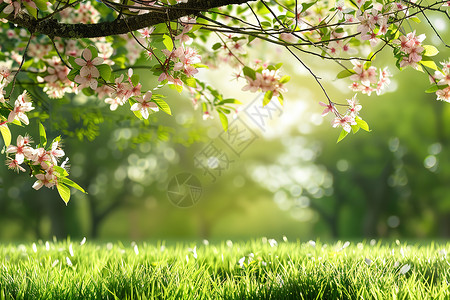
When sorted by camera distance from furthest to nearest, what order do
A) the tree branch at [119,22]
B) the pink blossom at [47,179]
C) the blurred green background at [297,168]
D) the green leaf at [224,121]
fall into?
the blurred green background at [297,168]
the green leaf at [224,121]
the pink blossom at [47,179]
the tree branch at [119,22]

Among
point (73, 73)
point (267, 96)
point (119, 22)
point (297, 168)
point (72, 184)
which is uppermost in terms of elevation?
point (297, 168)

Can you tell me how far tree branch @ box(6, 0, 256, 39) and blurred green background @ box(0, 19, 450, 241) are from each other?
1157 cm

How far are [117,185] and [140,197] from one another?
127 cm

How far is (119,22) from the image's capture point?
9.34 feet

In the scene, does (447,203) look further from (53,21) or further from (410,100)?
(53,21)

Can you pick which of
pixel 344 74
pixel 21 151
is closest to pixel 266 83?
pixel 344 74

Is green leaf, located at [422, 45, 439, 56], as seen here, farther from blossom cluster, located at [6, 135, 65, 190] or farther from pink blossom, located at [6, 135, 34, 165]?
pink blossom, located at [6, 135, 34, 165]

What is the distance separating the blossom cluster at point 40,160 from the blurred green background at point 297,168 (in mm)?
11714

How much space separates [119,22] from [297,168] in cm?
1910

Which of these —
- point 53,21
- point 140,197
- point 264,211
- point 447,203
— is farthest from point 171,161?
point 53,21

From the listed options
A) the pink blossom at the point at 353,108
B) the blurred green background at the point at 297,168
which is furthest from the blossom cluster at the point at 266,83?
the blurred green background at the point at 297,168

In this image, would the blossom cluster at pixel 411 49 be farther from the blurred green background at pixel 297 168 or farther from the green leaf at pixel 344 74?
the blurred green background at pixel 297 168

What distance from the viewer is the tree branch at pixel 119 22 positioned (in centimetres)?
262

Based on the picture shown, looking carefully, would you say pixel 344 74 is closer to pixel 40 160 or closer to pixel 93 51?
pixel 93 51
